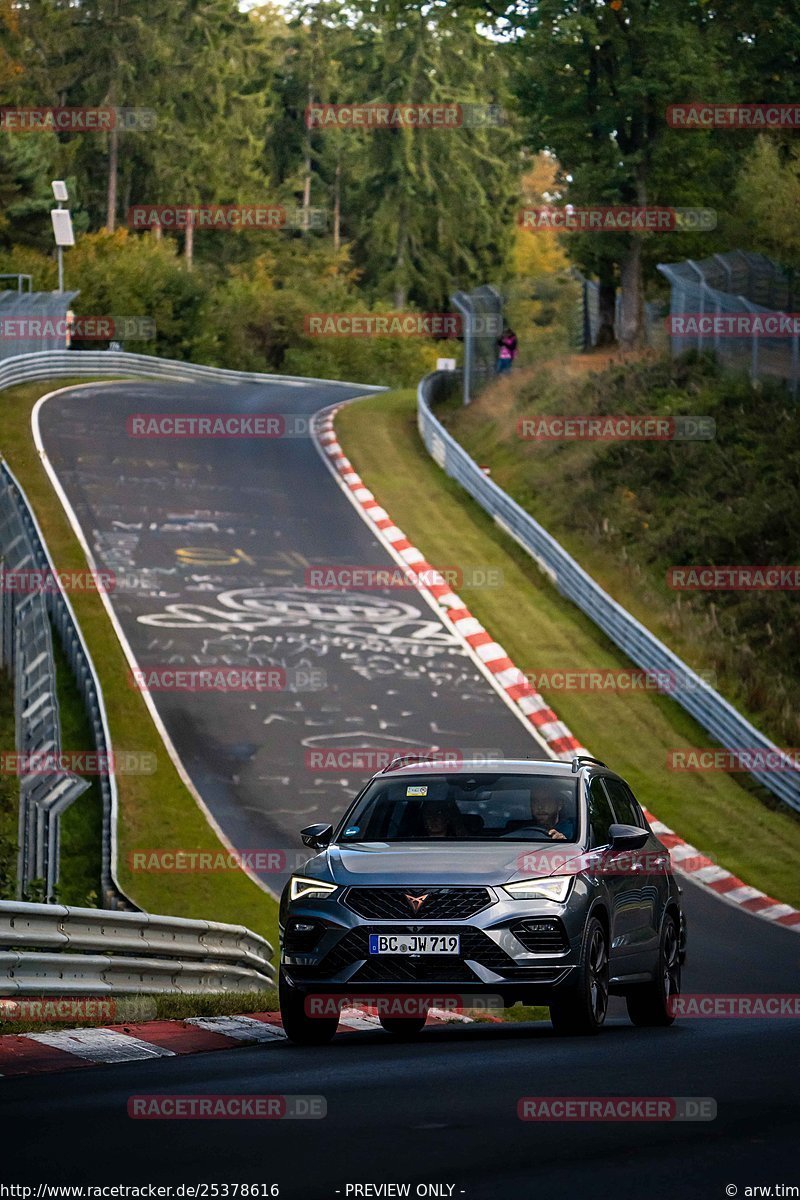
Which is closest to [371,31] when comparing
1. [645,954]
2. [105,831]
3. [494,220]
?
[494,220]

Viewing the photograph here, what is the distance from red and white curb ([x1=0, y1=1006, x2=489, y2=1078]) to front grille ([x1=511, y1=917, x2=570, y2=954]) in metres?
1.75

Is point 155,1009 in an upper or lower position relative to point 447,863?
lower

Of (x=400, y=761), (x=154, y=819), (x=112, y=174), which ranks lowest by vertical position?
(x=154, y=819)

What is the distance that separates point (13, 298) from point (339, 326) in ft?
164

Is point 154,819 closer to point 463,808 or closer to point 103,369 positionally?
point 463,808

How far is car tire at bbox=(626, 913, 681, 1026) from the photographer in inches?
495

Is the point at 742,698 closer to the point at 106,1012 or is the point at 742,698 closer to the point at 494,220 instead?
the point at 106,1012

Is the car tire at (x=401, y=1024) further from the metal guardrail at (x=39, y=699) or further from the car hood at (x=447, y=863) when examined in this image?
the metal guardrail at (x=39, y=699)

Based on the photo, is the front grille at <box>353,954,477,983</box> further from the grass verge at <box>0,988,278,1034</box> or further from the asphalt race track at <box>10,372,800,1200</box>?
the grass verge at <box>0,988,278,1034</box>

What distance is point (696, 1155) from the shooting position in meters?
6.77

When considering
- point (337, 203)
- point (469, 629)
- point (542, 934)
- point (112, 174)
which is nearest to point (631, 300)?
point (469, 629)

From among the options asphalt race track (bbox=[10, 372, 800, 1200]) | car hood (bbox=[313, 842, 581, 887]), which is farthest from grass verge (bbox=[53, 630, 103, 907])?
car hood (bbox=[313, 842, 581, 887])

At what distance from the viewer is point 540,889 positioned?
10906 millimetres

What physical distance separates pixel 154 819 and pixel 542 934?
14.5m
